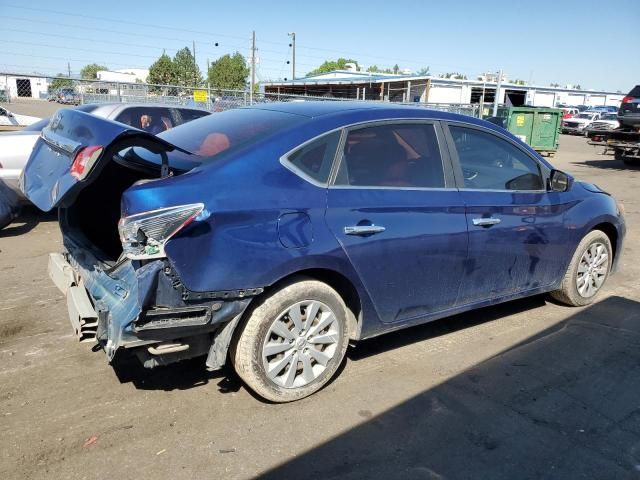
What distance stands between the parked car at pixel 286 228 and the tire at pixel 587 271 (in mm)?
518

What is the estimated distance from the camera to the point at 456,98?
140 ft

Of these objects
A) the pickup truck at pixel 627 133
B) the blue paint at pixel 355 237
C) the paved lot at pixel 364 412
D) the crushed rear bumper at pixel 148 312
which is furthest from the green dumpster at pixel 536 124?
the crushed rear bumper at pixel 148 312

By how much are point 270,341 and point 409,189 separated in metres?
1.34

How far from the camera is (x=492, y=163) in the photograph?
4.12 metres

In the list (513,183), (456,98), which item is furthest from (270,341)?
(456,98)

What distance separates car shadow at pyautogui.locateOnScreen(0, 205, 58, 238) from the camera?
279 inches

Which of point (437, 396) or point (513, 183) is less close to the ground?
point (513, 183)

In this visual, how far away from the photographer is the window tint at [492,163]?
389 centimetres

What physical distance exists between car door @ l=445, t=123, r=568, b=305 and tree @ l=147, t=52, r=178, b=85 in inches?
3023

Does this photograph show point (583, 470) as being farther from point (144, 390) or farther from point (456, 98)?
point (456, 98)

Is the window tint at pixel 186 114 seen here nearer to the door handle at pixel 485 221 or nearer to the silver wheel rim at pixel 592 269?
the door handle at pixel 485 221

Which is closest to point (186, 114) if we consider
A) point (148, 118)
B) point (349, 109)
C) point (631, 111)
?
point (148, 118)

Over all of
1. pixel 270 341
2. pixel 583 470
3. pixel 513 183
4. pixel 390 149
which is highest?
pixel 390 149

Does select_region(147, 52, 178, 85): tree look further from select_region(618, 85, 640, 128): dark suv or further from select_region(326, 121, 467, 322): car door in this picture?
select_region(326, 121, 467, 322): car door
